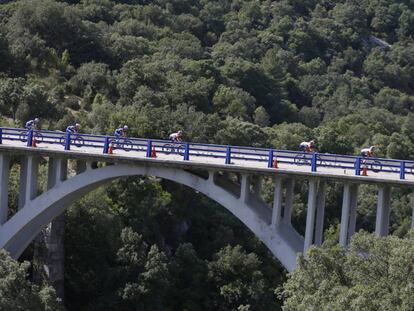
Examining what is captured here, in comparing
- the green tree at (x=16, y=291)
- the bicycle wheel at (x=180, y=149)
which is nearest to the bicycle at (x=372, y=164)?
the bicycle wheel at (x=180, y=149)

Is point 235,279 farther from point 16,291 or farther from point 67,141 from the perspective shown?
point 16,291

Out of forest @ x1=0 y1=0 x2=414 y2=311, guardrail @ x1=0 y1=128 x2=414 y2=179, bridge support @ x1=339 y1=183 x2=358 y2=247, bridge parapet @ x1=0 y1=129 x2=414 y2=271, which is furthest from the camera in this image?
forest @ x1=0 y1=0 x2=414 y2=311

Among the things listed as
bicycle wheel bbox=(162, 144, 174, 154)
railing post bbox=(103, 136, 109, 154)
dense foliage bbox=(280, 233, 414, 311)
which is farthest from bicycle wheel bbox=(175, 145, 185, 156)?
dense foliage bbox=(280, 233, 414, 311)

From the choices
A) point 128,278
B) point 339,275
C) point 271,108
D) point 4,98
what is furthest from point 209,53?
point 339,275

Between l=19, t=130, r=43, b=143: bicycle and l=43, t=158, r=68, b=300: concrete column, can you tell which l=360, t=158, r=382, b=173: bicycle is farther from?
l=43, t=158, r=68, b=300: concrete column

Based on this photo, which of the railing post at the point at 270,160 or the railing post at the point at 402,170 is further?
the railing post at the point at 270,160

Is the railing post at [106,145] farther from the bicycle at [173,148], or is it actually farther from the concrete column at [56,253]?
the concrete column at [56,253]

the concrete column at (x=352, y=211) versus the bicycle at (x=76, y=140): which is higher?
the bicycle at (x=76, y=140)
